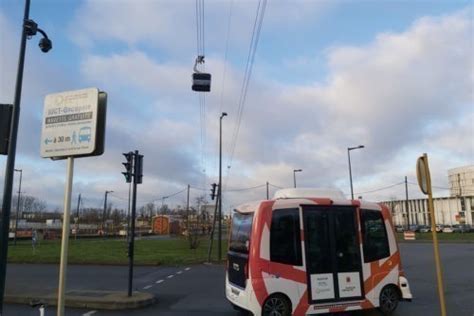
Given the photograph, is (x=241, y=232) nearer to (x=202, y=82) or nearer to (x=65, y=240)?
(x=65, y=240)

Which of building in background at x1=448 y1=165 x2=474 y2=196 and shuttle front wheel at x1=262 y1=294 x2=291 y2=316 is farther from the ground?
building in background at x1=448 y1=165 x2=474 y2=196

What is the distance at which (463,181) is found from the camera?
122125 mm

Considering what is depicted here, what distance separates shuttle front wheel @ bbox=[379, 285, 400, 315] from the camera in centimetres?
1019

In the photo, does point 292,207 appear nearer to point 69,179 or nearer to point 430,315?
point 430,315

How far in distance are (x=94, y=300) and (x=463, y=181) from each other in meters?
127

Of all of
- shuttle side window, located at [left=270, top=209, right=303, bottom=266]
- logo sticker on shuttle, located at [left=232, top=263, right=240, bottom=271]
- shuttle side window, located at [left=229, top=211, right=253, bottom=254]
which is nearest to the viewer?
shuttle side window, located at [left=270, top=209, right=303, bottom=266]

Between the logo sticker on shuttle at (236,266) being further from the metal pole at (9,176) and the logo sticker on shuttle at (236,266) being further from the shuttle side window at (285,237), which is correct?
the metal pole at (9,176)

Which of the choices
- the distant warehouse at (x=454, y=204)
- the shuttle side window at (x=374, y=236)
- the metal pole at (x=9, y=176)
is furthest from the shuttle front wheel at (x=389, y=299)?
the distant warehouse at (x=454, y=204)

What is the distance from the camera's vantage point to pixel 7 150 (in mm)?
7977

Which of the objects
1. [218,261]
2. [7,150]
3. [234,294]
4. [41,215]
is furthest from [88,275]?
[41,215]

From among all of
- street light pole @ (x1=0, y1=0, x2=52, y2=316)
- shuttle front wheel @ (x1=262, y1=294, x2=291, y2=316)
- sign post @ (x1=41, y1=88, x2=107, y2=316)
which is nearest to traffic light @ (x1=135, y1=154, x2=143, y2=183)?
street light pole @ (x1=0, y1=0, x2=52, y2=316)

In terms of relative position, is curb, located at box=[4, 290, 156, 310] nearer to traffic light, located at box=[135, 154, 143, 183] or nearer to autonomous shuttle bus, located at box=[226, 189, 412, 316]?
autonomous shuttle bus, located at box=[226, 189, 412, 316]

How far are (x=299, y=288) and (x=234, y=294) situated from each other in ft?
4.59

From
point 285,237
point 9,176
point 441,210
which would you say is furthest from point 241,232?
point 441,210
